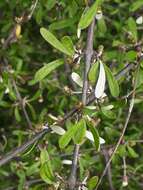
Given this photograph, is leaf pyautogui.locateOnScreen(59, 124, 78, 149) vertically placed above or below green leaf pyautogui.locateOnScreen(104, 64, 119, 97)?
below

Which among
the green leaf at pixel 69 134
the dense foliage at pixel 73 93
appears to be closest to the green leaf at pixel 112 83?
the dense foliage at pixel 73 93

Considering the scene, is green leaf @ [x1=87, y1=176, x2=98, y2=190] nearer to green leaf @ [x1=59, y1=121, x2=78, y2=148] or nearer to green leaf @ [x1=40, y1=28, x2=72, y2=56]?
green leaf @ [x1=59, y1=121, x2=78, y2=148]

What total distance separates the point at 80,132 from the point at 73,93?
15 centimetres

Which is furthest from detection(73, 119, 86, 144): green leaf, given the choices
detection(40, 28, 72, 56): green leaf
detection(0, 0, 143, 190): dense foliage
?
detection(40, 28, 72, 56): green leaf

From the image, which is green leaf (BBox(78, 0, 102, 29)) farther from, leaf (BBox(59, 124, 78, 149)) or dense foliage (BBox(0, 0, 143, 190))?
leaf (BBox(59, 124, 78, 149))

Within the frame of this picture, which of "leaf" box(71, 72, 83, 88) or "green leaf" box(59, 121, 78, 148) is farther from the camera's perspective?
"leaf" box(71, 72, 83, 88)

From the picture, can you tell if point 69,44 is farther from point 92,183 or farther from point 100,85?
point 92,183

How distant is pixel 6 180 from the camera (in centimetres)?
169

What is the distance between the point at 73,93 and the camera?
945mm

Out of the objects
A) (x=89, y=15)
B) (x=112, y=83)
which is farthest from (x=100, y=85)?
(x=89, y=15)

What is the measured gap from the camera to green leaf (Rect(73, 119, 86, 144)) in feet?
2.66

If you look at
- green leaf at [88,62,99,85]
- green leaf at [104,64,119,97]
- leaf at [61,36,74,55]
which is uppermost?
leaf at [61,36,74,55]

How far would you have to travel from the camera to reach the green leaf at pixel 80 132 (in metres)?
0.81

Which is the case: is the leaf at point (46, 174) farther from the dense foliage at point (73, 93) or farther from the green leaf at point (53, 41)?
the green leaf at point (53, 41)
